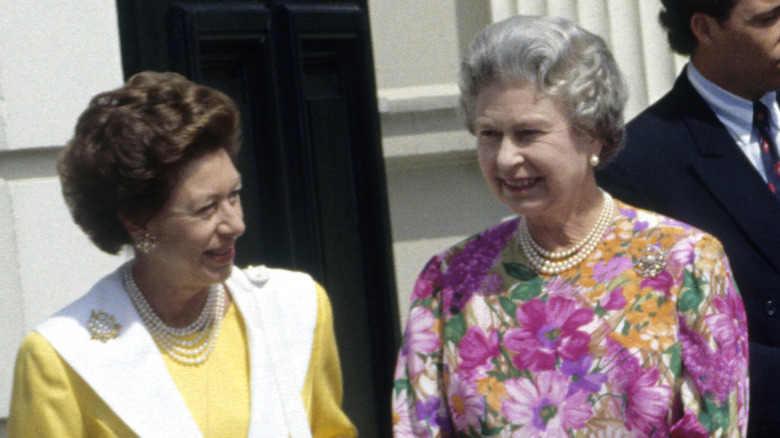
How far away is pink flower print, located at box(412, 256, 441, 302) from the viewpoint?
2607mm

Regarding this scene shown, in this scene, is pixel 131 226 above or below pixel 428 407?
above

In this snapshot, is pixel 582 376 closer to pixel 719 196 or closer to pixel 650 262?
pixel 650 262

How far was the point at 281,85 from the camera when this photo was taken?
125 inches

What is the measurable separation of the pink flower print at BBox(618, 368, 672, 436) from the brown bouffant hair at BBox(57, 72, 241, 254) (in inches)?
39.3

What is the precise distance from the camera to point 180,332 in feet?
8.59

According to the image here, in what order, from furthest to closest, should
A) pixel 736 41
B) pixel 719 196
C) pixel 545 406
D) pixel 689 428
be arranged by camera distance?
pixel 736 41, pixel 719 196, pixel 545 406, pixel 689 428

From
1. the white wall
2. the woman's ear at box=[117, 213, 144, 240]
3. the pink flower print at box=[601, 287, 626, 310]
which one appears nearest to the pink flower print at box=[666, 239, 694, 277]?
the pink flower print at box=[601, 287, 626, 310]

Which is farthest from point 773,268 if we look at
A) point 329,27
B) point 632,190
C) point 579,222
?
point 329,27

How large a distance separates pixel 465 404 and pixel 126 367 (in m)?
0.70

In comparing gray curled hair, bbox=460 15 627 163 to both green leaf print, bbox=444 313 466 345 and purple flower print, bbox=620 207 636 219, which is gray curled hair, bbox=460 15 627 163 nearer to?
purple flower print, bbox=620 207 636 219

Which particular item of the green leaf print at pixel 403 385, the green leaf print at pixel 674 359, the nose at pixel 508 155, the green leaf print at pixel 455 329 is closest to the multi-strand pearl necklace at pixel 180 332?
the green leaf print at pixel 403 385

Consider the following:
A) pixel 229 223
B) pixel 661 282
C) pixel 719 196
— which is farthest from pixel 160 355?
pixel 719 196

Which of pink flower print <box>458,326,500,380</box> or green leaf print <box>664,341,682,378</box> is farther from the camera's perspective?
pink flower print <box>458,326,500,380</box>

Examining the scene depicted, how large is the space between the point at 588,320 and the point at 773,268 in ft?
2.21
